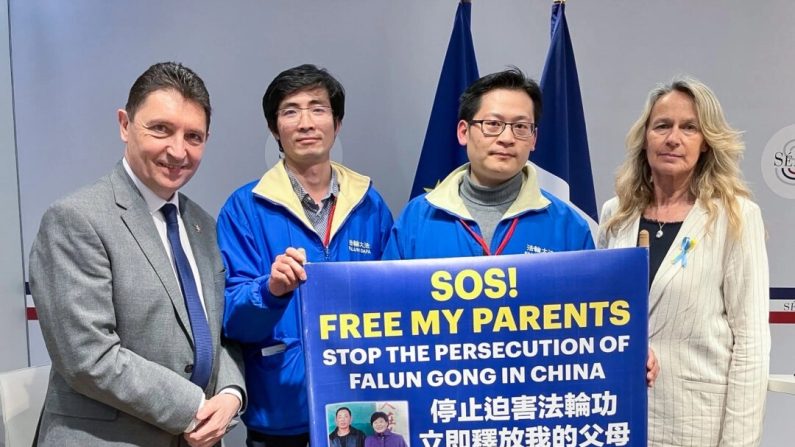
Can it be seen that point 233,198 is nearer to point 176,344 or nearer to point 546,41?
point 176,344

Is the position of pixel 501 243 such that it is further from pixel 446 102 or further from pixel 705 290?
pixel 446 102

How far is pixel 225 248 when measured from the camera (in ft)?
6.03

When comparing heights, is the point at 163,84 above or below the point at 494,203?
above

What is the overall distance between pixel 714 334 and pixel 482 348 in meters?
0.88

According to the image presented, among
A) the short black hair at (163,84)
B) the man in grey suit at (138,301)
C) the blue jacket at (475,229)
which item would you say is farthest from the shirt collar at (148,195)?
the blue jacket at (475,229)

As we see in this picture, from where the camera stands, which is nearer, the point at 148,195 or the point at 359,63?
the point at 148,195

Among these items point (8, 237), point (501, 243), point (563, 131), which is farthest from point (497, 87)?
point (8, 237)

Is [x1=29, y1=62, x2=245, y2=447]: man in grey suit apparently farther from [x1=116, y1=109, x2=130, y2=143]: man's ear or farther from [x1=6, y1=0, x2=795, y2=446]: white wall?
[x1=6, y1=0, x2=795, y2=446]: white wall

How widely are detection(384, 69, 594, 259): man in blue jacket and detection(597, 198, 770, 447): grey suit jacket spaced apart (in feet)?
1.13

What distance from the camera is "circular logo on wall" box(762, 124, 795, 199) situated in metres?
3.25

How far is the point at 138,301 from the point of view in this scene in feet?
4.82

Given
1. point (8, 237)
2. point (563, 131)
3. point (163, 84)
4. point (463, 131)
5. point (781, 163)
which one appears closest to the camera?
point (163, 84)

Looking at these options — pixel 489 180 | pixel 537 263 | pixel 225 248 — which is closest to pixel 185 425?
pixel 225 248

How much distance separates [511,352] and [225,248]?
0.89 meters
